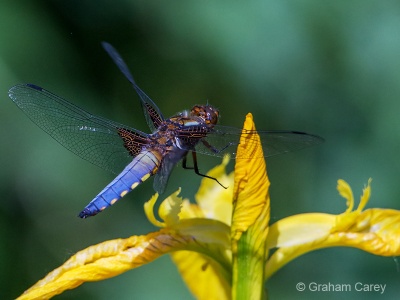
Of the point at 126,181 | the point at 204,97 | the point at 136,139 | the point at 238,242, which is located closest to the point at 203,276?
the point at 238,242

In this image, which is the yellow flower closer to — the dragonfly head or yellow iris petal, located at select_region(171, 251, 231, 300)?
yellow iris petal, located at select_region(171, 251, 231, 300)

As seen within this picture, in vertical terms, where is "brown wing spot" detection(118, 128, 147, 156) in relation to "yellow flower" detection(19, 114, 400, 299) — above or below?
above

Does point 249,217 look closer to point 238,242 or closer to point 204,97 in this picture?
point 238,242

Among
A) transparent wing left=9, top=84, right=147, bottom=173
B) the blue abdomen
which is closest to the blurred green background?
transparent wing left=9, top=84, right=147, bottom=173

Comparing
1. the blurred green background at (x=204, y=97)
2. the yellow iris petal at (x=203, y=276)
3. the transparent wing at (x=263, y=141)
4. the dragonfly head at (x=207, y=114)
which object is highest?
the blurred green background at (x=204, y=97)

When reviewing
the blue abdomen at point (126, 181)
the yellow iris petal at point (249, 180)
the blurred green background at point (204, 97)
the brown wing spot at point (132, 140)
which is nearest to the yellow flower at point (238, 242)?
the yellow iris petal at point (249, 180)

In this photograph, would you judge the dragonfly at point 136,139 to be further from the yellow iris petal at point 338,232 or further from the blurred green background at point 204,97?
the blurred green background at point 204,97
